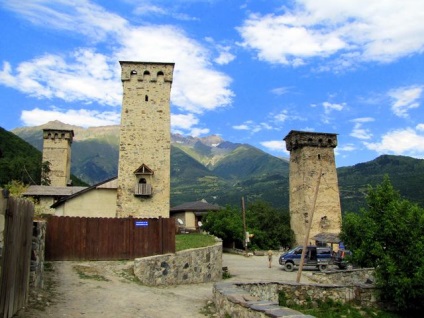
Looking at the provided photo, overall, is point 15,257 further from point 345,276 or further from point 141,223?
point 345,276

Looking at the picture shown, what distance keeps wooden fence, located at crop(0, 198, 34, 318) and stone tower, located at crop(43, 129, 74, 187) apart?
53.5 m

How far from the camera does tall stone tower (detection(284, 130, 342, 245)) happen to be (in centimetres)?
4753

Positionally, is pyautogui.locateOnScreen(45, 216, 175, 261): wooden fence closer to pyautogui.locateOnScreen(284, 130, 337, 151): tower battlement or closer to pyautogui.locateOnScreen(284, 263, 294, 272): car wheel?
pyautogui.locateOnScreen(284, 263, 294, 272): car wheel

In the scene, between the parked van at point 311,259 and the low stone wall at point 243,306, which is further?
the parked van at point 311,259

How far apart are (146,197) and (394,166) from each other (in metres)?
108

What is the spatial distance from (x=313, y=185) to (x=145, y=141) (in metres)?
24.7

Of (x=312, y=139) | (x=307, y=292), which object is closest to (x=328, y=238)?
(x=312, y=139)

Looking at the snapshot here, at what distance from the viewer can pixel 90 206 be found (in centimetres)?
3117

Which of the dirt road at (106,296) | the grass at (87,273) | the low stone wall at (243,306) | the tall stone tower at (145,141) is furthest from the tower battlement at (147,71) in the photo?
the low stone wall at (243,306)

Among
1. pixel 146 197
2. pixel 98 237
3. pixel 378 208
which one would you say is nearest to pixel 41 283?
pixel 98 237

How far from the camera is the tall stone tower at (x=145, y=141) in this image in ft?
103

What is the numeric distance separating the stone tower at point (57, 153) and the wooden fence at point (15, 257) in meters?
53.5

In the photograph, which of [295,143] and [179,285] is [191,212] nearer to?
[295,143]

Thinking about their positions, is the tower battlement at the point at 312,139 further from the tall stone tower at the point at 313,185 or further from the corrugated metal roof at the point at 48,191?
the corrugated metal roof at the point at 48,191
